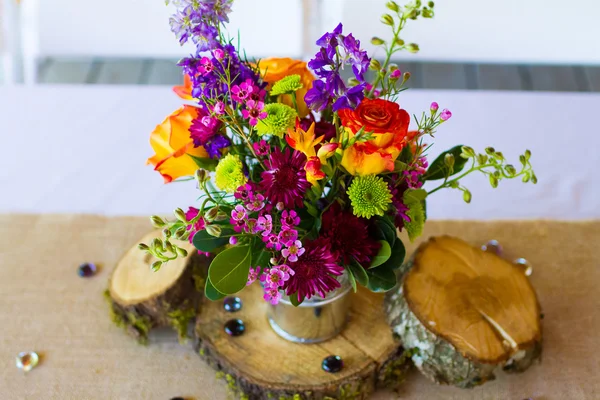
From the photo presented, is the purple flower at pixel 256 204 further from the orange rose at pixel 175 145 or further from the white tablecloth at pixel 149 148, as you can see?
the white tablecloth at pixel 149 148

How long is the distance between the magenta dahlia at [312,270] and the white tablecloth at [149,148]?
0.49m

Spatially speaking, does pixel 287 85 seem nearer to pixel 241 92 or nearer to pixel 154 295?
pixel 241 92

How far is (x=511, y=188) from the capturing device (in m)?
1.09

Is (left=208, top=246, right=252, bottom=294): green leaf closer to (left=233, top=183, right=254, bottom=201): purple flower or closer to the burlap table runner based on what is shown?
(left=233, top=183, right=254, bottom=201): purple flower

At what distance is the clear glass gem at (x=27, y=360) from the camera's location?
2.66 ft

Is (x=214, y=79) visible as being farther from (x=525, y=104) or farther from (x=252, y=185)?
(x=525, y=104)

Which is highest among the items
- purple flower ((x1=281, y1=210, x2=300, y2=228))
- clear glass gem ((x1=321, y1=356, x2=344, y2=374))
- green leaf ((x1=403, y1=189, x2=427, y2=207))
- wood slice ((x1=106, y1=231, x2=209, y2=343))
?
purple flower ((x1=281, y1=210, x2=300, y2=228))

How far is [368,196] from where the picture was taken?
1.87 ft

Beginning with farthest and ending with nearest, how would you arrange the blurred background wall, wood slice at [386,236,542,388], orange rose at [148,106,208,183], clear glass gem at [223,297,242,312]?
the blurred background wall, clear glass gem at [223,297,242,312], wood slice at [386,236,542,388], orange rose at [148,106,208,183]

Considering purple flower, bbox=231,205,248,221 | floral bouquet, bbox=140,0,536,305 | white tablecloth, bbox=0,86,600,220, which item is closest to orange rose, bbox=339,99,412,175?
floral bouquet, bbox=140,0,536,305

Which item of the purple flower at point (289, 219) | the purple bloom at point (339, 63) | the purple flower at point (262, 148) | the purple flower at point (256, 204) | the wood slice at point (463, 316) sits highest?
the purple bloom at point (339, 63)

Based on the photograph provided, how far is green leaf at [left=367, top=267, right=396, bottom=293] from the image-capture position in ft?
2.12

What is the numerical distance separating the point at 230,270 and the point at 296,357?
234 mm

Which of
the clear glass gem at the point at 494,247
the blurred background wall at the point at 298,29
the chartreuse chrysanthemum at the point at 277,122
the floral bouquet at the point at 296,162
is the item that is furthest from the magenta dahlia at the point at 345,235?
the blurred background wall at the point at 298,29
